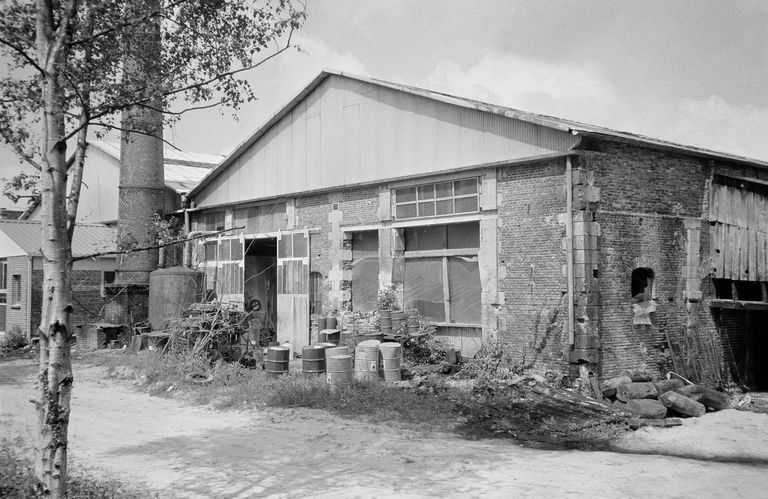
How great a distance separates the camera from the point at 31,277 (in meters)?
19.7

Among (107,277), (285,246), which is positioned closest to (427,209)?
(285,246)

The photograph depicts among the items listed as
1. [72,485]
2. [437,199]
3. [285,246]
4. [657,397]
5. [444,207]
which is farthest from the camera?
[285,246]

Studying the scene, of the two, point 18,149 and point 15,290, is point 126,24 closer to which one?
point 18,149

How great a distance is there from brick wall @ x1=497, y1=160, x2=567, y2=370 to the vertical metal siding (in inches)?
21.2

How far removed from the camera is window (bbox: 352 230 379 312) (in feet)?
51.3

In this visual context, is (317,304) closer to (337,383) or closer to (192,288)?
(192,288)

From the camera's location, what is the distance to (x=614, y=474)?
7.49 meters

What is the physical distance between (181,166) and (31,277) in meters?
7.03

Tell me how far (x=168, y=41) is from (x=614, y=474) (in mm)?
6718

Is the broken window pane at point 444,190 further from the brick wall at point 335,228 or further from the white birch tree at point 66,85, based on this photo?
the white birch tree at point 66,85

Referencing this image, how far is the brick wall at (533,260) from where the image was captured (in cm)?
A: 1214

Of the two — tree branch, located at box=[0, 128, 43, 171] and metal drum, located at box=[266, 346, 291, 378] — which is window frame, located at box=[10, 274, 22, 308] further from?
tree branch, located at box=[0, 128, 43, 171]

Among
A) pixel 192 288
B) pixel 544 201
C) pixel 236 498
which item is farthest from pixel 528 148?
pixel 192 288

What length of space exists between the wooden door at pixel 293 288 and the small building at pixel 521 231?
4 cm
